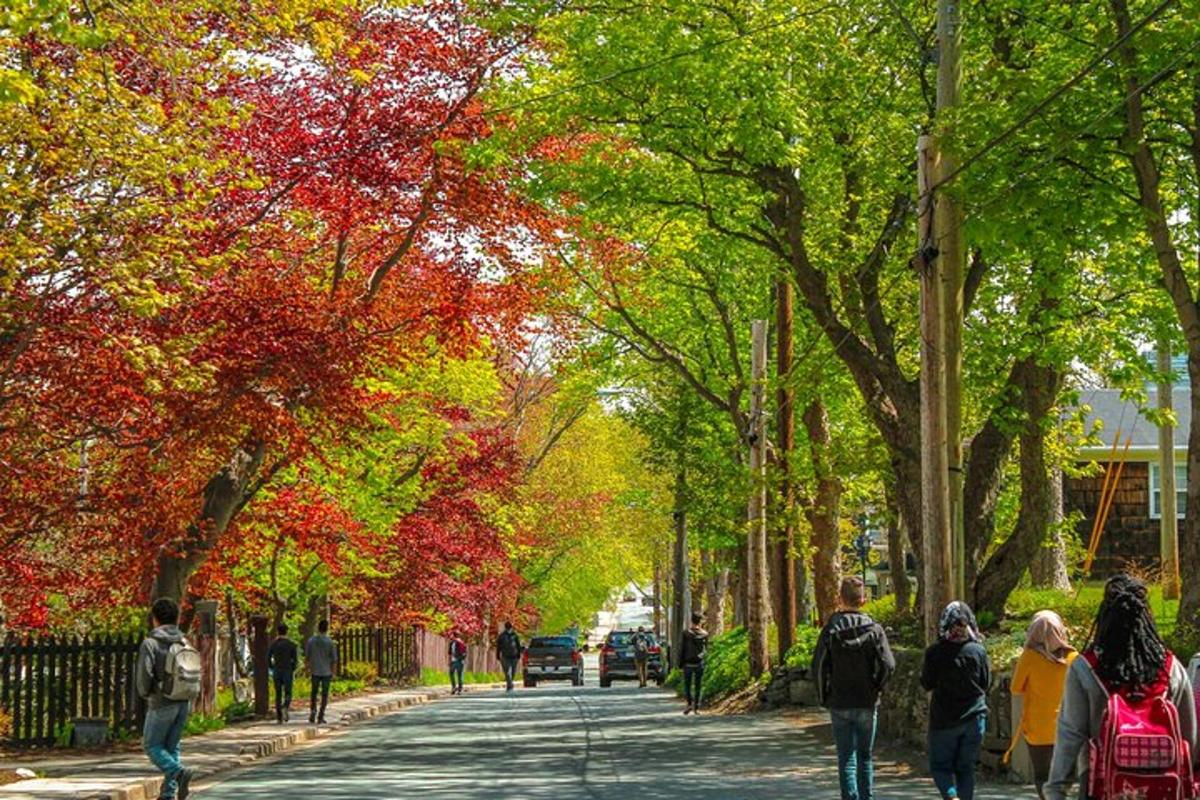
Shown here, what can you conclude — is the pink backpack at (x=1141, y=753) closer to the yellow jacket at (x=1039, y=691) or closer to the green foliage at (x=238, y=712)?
the yellow jacket at (x=1039, y=691)

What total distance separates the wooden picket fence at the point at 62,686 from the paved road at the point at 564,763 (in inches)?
110

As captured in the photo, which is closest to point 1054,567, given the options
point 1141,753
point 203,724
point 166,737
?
point 203,724

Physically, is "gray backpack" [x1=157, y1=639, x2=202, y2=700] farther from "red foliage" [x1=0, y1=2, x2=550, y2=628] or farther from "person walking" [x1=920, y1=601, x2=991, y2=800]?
"person walking" [x1=920, y1=601, x2=991, y2=800]

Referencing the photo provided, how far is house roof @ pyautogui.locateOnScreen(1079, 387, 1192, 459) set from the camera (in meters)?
56.6

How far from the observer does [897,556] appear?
4375cm

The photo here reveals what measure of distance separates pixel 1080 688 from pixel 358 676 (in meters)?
45.9

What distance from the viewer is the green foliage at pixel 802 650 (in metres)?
34.1

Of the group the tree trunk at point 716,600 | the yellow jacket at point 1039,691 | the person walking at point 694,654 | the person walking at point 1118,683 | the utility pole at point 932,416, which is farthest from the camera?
the tree trunk at point 716,600

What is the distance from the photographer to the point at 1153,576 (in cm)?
4519

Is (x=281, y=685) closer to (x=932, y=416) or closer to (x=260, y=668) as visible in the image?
(x=260, y=668)

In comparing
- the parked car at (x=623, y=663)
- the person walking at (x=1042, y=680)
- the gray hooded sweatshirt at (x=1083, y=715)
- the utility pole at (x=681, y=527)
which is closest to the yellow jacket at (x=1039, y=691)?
the person walking at (x=1042, y=680)

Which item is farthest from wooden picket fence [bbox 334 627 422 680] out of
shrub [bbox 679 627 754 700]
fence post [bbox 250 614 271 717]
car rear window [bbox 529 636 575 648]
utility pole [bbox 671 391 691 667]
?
fence post [bbox 250 614 271 717]

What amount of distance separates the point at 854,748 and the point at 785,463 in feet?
62.1

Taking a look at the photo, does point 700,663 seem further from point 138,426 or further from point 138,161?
point 138,161
